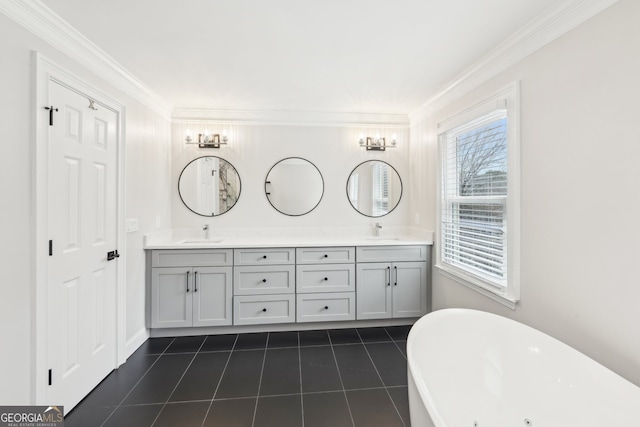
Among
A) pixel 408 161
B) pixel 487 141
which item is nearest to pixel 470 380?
pixel 487 141

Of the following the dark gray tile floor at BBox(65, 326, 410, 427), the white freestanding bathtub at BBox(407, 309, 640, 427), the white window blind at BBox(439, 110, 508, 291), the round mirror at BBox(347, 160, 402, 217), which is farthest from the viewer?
the round mirror at BBox(347, 160, 402, 217)

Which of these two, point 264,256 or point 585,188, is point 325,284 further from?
point 585,188

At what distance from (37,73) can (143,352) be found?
7.35 ft

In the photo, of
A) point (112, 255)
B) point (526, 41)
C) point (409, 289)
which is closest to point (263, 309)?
point (112, 255)

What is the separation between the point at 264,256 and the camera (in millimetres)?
2699

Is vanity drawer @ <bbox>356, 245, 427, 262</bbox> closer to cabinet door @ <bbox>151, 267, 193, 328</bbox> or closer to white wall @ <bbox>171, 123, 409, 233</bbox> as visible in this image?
white wall @ <bbox>171, 123, 409, 233</bbox>

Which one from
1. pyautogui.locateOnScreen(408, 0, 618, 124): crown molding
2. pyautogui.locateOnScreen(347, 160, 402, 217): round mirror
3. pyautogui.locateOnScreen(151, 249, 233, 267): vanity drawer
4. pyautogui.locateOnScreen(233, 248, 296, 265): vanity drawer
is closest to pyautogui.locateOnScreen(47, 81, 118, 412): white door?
pyautogui.locateOnScreen(151, 249, 233, 267): vanity drawer

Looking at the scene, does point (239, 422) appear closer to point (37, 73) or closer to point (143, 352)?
point (143, 352)

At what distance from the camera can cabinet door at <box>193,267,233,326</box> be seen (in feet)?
8.55

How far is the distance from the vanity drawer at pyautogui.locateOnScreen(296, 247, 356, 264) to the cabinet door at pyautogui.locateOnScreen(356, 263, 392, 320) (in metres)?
0.17

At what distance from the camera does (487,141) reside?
83.0 inches

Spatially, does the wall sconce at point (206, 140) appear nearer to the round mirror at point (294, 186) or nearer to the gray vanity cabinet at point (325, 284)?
the round mirror at point (294, 186)

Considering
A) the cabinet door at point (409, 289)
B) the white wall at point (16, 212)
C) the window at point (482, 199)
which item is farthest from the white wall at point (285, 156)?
the white wall at point (16, 212)

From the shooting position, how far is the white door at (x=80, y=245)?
158cm
